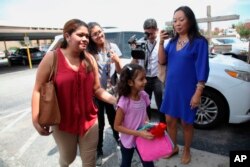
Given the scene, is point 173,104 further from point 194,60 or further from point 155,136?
point 155,136

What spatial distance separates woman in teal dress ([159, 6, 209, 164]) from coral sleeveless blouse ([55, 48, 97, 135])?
3.14 ft

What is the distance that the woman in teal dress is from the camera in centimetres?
236

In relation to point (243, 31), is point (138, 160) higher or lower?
lower

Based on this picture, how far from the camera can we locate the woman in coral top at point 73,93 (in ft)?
6.07

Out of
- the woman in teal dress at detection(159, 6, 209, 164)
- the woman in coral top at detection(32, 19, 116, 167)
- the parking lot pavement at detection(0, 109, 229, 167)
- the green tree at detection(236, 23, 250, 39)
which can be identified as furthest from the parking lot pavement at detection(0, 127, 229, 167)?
the green tree at detection(236, 23, 250, 39)

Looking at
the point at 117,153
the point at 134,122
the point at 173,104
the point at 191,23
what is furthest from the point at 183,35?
the point at 117,153

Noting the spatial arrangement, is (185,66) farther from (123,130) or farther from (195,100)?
(123,130)

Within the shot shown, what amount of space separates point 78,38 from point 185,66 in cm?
117

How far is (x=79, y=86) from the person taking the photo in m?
1.94

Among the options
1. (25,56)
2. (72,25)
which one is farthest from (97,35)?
(25,56)

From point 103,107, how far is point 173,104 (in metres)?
0.93

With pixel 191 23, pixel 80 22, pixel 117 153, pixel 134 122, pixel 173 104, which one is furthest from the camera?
pixel 117 153

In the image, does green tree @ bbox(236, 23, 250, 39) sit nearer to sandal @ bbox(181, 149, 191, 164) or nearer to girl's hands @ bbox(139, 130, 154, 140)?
sandal @ bbox(181, 149, 191, 164)

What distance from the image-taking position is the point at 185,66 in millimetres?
2438
